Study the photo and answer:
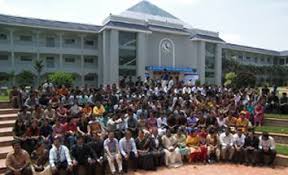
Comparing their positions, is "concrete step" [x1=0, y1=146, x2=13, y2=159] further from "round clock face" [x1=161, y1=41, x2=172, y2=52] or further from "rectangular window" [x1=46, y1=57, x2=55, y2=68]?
"round clock face" [x1=161, y1=41, x2=172, y2=52]

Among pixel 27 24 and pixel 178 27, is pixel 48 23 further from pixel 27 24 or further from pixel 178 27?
pixel 178 27

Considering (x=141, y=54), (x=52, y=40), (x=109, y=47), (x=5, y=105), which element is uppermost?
(x=52, y=40)

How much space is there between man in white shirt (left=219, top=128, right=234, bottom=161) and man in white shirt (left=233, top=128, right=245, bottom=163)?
134 mm

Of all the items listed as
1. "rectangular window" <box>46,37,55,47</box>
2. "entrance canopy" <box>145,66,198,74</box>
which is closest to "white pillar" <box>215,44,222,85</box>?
"entrance canopy" <box>145,66,198,74</box>

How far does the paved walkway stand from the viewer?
9.72 metres

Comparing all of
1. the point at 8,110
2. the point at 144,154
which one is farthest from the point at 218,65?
the point at 144,154

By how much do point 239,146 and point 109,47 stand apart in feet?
107

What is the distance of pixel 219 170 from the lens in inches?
396

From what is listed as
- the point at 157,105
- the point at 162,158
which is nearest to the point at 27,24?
the point at 157,105

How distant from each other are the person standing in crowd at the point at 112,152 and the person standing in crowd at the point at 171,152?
174 centimetres

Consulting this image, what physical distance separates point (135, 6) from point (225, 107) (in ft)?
123

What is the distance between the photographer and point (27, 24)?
39.2m

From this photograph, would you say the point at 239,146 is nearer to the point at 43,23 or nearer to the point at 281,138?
the point at 281,138

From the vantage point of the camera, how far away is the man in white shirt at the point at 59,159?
8.45 metres
